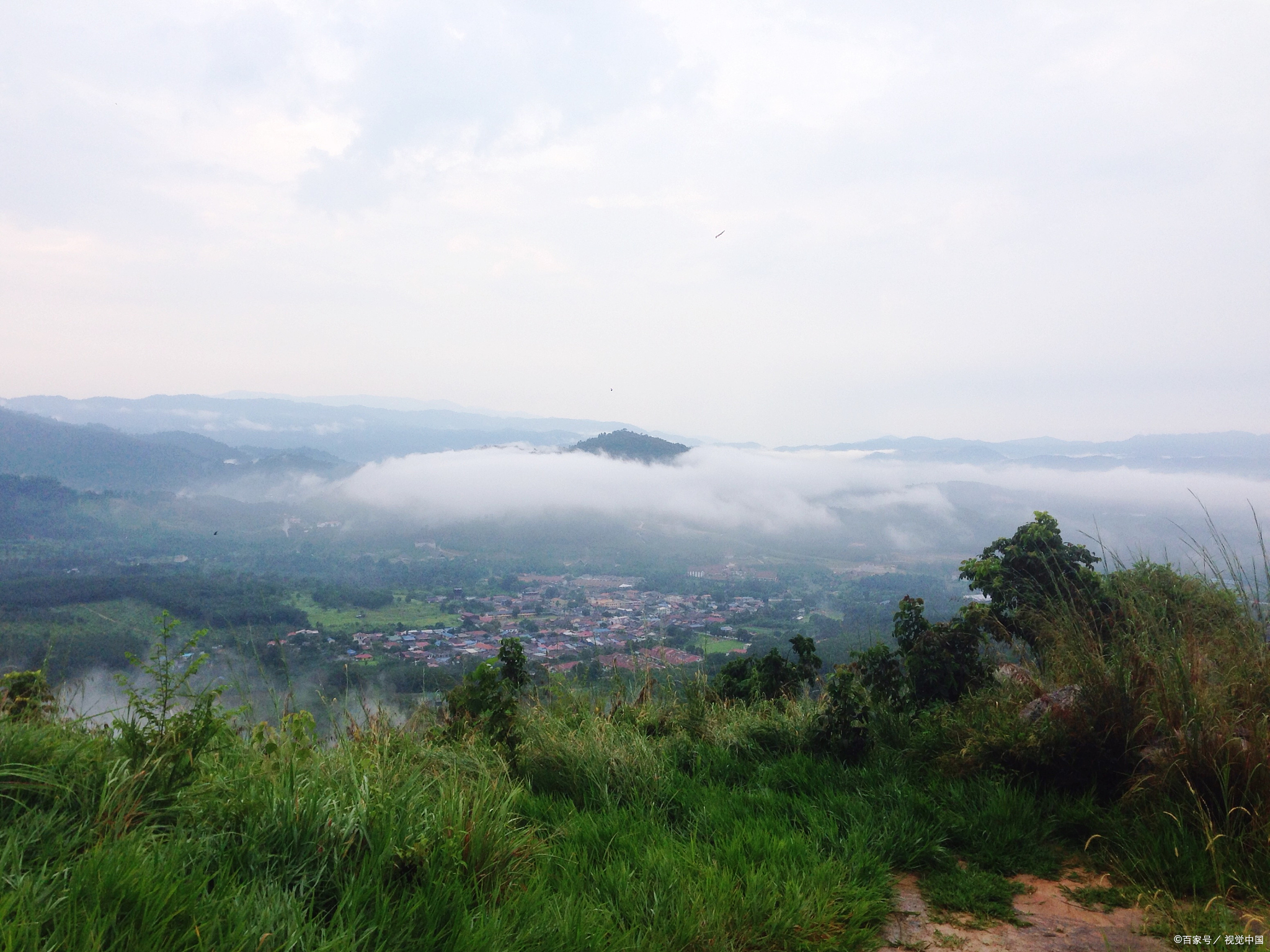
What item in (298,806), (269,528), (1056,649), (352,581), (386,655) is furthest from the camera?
(269,528)

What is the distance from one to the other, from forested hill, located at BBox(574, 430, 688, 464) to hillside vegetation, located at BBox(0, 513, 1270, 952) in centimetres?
10069

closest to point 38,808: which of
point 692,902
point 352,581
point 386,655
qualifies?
point 692,902

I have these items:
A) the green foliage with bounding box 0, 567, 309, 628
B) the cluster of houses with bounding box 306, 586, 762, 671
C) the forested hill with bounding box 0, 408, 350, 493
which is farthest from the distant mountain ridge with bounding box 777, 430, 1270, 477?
the forested hill with bounding box 0, 408, 350, 493

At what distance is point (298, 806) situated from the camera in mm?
2539

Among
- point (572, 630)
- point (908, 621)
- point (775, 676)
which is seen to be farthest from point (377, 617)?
point (908, 621)

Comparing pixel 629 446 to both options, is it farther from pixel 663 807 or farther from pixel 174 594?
pixel 663 807

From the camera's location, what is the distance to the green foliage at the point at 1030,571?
22.2 feet

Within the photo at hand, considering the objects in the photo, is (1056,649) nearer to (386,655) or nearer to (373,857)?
(373,857)

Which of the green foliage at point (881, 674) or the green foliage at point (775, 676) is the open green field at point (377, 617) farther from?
the green foliage at point (881, 674)

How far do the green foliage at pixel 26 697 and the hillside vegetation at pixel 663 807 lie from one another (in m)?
0.04

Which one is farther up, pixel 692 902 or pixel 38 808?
pixel 38 808

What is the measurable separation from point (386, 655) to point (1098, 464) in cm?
9560

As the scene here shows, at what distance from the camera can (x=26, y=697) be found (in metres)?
3.96

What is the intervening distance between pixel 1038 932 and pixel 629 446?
356 feet
